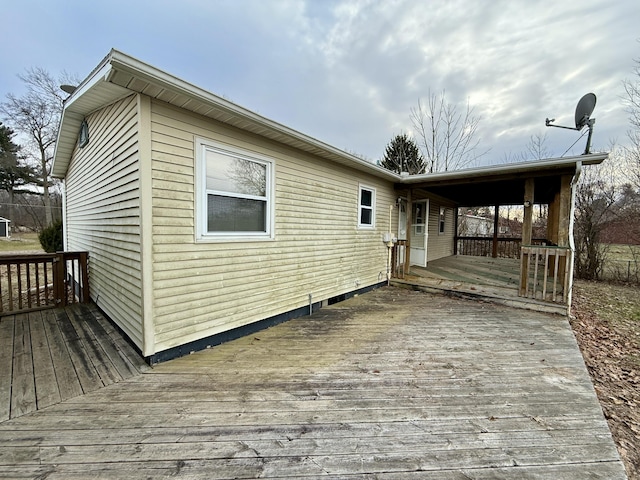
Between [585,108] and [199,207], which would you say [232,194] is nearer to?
[199,207]

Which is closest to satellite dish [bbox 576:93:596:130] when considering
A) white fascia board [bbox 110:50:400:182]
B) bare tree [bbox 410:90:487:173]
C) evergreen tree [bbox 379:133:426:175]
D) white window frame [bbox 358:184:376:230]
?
white window frame [bbox 358:184:376:230]

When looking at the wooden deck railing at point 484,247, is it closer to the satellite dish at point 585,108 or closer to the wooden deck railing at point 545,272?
the wooden deck railing at point 545,272

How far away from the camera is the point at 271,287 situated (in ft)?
13.9

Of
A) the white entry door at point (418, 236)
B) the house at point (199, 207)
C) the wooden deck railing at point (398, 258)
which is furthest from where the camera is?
the white entry door at point (418, 236)

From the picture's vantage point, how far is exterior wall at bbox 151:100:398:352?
3.00m

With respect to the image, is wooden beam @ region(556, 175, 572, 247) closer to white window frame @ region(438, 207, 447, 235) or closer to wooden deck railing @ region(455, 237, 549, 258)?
white window frame @ region(438, 207, 447, 235)

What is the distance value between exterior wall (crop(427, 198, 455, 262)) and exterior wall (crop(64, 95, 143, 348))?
9122 mm

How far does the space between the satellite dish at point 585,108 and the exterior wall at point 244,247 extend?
4.10 m

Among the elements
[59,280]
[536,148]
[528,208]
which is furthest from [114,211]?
[536,148]

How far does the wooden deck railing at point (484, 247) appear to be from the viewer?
12.0 metres

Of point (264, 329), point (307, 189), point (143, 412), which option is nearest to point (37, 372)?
point (143, 412)

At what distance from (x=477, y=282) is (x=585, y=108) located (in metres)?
4.07

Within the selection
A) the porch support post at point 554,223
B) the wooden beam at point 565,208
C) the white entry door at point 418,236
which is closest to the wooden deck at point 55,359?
the wooden beam at point 565,208

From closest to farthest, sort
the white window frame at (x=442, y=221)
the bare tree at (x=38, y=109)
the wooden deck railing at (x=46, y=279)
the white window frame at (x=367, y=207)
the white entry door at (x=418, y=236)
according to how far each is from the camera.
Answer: the wooden deck railing at (x=46, y=279), the white window frame at (x=367, y=207), the white entry door at (x=418, y=236), the white window frame at (x=442, y=221), the bare tree at (x=38, y=109)
